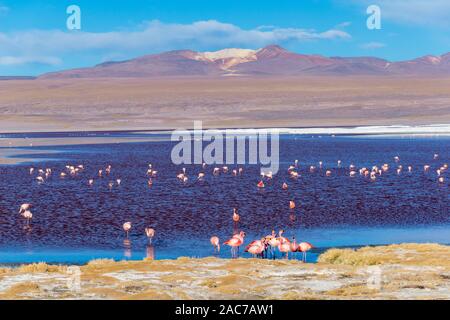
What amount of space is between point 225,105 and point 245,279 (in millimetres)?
109241

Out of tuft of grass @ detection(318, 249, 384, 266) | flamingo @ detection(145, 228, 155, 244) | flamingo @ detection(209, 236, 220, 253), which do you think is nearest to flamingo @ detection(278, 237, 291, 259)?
tuft of grass @ detection(318, 249, 384, 266)

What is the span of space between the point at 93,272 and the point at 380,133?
2560 inches

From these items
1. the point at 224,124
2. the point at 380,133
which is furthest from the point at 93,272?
the point at 224,124

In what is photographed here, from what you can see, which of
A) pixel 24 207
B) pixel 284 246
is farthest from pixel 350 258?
pixel 24 207

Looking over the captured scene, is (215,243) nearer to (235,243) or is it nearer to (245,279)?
(235,243)

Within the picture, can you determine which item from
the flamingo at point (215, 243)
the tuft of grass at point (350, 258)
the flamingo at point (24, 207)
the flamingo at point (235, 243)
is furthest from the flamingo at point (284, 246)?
the flamingo at point (24, 207)

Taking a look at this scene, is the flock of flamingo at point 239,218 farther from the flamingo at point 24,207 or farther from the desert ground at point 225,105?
the desert ground at point 225,105

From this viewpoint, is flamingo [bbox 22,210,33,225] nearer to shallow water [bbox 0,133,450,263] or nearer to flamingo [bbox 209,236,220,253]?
shallow water [bbox 0,133,450,263]

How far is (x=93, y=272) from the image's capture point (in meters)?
15.5

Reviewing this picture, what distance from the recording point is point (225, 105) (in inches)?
4860

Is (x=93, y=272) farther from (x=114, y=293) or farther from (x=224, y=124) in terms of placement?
(x=224, y=124)

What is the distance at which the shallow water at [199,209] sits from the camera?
20.5 metres

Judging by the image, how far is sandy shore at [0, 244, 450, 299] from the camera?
43.8 feet

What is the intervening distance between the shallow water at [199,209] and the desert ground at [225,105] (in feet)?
192
